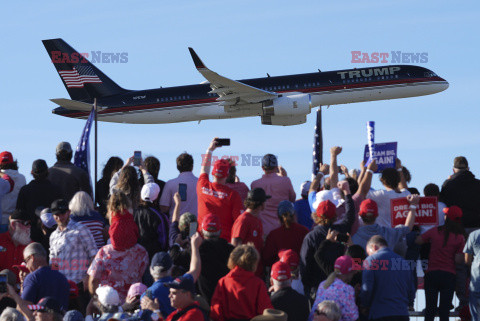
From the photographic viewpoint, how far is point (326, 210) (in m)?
11.7

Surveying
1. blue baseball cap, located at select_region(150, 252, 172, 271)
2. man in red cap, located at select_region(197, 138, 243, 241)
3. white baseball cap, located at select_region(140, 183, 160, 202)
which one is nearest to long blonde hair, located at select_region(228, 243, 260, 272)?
blue baseball cap, located at select_region(150, 252, 172, 271)

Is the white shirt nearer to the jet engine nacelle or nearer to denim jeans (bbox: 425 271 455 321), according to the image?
denim jeans (bbox: 425 271 455 321)

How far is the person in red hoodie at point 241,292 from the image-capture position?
32.4ft

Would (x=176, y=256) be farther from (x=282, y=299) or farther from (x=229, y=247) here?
(x=282, y=299)

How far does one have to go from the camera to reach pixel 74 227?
39.3 feet

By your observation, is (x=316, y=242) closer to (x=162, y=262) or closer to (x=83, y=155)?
(x=162, y=262)

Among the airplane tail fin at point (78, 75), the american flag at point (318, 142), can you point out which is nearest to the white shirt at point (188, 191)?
the american flag at point (318, 142)

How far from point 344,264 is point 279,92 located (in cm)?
3640

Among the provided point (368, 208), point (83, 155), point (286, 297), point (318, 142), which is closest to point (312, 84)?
point (318, 142)


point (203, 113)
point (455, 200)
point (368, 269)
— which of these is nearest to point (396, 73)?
point (203, 113)

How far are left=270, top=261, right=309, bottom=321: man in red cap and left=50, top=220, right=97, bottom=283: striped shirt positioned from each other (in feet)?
9.98

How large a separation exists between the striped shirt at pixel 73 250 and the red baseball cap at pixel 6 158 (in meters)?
3.16

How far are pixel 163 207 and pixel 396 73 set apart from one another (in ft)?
109

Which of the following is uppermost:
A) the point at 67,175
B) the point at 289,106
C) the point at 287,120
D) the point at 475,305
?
the point at 289,106
